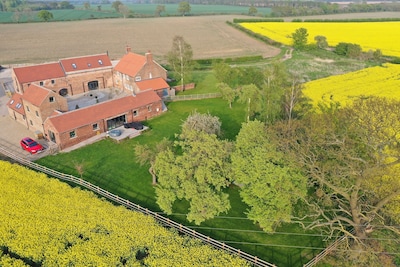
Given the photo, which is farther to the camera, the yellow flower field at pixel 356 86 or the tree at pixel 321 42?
the tree at pixel 321 42

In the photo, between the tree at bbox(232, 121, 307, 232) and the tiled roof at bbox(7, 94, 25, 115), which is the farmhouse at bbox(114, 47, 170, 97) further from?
the tree at bbox(232, 121, 307, 232)

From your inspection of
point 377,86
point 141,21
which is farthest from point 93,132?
point 141,21

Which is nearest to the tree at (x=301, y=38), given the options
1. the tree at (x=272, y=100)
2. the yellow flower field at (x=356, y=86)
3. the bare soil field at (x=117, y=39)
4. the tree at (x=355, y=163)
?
the bare soil field at (x=117, y=39)

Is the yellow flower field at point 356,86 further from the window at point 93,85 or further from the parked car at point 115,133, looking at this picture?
the window at point 93,85

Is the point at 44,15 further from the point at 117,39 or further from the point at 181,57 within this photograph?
the point at 181,57

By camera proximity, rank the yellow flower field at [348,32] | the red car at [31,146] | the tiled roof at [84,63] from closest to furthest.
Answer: the red car at [31,146], the tiled roof at [84,63], the yellow flower field at [348,32]

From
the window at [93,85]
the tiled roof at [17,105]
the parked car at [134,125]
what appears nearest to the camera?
the parked car at [134,125]


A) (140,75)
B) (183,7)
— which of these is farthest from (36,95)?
(183,7)

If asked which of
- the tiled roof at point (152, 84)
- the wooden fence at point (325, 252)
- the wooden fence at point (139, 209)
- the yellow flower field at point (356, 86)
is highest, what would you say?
the tiled roof at point (152, 84)
